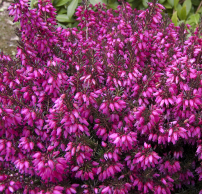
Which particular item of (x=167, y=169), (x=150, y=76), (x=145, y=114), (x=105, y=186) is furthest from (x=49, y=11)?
(x=167, y=169)

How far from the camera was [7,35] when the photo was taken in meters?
4.74

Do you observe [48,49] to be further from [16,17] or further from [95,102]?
[95,102]

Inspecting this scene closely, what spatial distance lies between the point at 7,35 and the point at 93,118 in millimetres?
3749

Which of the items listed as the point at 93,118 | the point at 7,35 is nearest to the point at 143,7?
the point at 7,35

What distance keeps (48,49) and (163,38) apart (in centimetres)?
117

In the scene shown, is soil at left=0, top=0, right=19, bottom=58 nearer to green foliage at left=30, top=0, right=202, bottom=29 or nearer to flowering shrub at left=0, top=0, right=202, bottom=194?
green foliage at left=30, top=0, right=202, bottom=29

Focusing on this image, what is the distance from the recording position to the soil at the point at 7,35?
4.40 metres

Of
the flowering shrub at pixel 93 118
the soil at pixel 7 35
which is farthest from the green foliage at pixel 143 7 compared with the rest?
the flowering shrub at pixel 93 118

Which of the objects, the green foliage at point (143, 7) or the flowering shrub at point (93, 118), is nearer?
the flowering shrub at point (93, 118)

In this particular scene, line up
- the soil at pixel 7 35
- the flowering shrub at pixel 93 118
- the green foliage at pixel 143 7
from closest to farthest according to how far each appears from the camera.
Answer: the flowering shrub at pixel 93 118 < the green foliage at pixel 143 7 < the soil at pixel 7 35

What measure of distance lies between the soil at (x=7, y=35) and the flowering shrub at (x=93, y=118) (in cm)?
256

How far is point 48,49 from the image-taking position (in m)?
2.04

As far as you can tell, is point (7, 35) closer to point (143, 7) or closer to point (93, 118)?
point (143, 7)

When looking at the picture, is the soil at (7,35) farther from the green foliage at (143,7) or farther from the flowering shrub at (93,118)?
the flowering shrub at (93,118)
